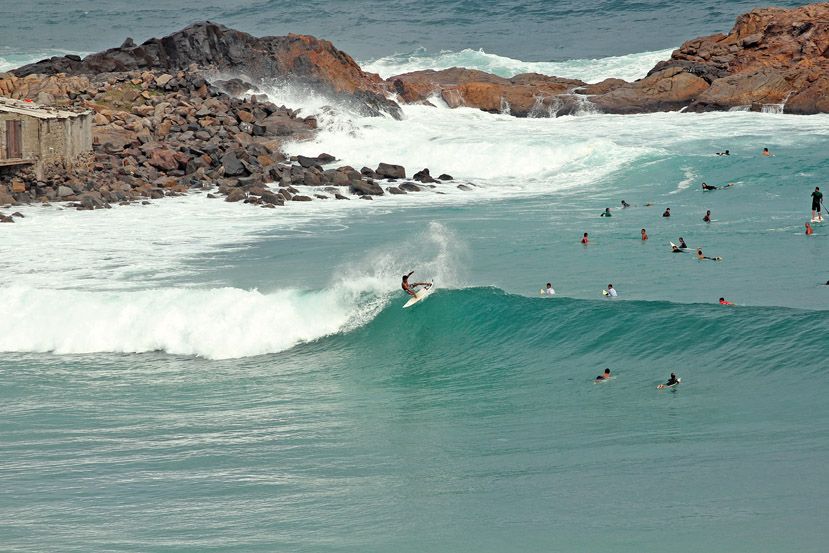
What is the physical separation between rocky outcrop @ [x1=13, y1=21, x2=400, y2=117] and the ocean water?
15981mm

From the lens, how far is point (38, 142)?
136 ft

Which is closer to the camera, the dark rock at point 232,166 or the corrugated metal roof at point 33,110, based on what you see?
the corrugated metal roof at point 33,110

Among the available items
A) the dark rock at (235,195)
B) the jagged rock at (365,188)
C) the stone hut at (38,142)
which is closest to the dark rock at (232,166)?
the dark rock at (235,195)

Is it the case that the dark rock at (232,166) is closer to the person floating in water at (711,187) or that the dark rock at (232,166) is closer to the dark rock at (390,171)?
the dark rock at (390,171)

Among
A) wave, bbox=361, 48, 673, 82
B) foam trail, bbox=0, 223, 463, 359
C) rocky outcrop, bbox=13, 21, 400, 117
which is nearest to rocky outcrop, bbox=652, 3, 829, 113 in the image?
wave, bbox=361, 48, 673, 82

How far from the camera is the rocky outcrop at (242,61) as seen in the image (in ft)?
190

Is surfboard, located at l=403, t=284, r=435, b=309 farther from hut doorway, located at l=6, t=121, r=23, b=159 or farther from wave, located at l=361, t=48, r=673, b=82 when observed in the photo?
wave, located at l=361, t=48, r=673, b=82

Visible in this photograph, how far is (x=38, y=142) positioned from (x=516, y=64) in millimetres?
44845

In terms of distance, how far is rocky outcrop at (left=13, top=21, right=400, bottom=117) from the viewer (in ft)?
190

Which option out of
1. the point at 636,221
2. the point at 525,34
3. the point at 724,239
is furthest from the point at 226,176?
the point at 525,34

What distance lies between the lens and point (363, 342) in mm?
24062

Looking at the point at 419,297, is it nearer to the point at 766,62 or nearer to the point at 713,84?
the point at 713,84

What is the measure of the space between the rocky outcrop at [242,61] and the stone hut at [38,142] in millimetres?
15051

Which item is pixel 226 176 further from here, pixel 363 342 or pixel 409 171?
pixel 363 342
